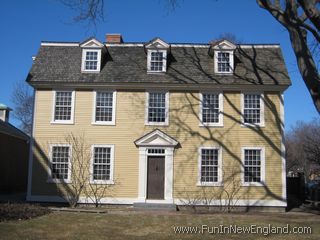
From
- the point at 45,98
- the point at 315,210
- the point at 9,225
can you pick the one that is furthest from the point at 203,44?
the point at 9,225

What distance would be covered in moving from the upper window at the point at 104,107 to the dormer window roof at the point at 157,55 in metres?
2.65

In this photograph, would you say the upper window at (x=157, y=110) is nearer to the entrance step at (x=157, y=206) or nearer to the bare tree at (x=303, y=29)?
the entrance step at (x=157, y=206)

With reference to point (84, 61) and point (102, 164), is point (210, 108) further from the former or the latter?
point (84, 61)

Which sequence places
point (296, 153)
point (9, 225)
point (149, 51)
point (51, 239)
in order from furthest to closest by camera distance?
point (296, 153) → point (149, 51) → point (9, 225) → point (51, 239)

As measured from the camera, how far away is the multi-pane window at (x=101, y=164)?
73.4ft

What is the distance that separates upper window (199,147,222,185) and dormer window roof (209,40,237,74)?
450cm

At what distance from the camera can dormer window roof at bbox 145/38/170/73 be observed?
23.4 metres

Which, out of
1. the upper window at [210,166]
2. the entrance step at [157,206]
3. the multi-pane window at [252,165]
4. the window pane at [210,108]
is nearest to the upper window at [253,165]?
the multi-pane window at [252,165]

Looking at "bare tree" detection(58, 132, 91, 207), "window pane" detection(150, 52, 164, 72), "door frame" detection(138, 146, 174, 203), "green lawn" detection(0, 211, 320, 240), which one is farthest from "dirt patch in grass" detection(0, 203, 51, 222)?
"window pane" detection(150, 52, 164, 72)


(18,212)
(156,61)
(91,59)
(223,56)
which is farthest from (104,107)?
(18,212)

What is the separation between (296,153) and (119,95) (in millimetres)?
49511

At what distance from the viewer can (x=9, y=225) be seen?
13.8 metres

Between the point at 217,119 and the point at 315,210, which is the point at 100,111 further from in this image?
the point at 315,210

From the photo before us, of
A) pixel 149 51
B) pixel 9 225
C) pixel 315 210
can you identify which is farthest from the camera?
pixel 149 51
